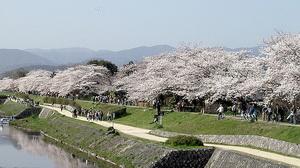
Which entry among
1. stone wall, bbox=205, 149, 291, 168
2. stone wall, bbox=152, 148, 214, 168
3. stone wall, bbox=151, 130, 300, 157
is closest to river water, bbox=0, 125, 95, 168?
stone wall, bbox=152, 148, 214, 168

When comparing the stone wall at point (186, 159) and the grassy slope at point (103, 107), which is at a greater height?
the grassy slope at point (103, 107)

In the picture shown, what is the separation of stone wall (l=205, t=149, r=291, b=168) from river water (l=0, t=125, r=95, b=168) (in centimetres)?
1065

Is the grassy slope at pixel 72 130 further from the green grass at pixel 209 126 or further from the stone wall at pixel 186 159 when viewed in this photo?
the green grass at pixel 209 126

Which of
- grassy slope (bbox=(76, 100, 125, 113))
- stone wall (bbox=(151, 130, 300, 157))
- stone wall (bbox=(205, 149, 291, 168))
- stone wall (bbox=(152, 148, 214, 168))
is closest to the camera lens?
stone wall (bbox=(205, 149, 291, 168))

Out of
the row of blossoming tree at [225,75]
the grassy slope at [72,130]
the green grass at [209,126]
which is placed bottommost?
the grassy slope at [72,130]

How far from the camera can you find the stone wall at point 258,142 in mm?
27734

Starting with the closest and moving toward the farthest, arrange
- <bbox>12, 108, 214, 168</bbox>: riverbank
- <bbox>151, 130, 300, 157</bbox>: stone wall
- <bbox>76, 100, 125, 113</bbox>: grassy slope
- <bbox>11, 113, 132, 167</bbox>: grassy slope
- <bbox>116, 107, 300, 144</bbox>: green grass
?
Answer: <bbox>151, 130, 300, 157</bbox>: stone wall, <bbox>12, 108, 214, 168</bbox>: riverbank, <bbox>116, 107, 300, 144</bbox>: green grass, <bbox>11, 113, 132, 167</bbox>: grassy slope, <bbox>76, 100, 125, 113</bbox>: grassy slope

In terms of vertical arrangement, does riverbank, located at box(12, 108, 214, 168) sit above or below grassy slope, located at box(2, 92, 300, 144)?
below

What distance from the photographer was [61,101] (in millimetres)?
83000

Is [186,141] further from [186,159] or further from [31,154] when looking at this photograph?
[31,154]

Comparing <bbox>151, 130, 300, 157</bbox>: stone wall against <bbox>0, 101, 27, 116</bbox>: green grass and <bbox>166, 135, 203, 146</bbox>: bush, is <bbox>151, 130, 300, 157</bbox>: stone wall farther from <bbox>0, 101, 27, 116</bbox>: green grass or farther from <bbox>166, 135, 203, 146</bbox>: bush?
<bbox>0, 101, 27, 116</bbox>: green grass

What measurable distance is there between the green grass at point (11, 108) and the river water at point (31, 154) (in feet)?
80.2

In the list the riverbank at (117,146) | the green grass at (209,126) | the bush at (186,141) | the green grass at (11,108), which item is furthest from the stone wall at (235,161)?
the green grass at (11,108)

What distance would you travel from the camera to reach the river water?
39.2 m
